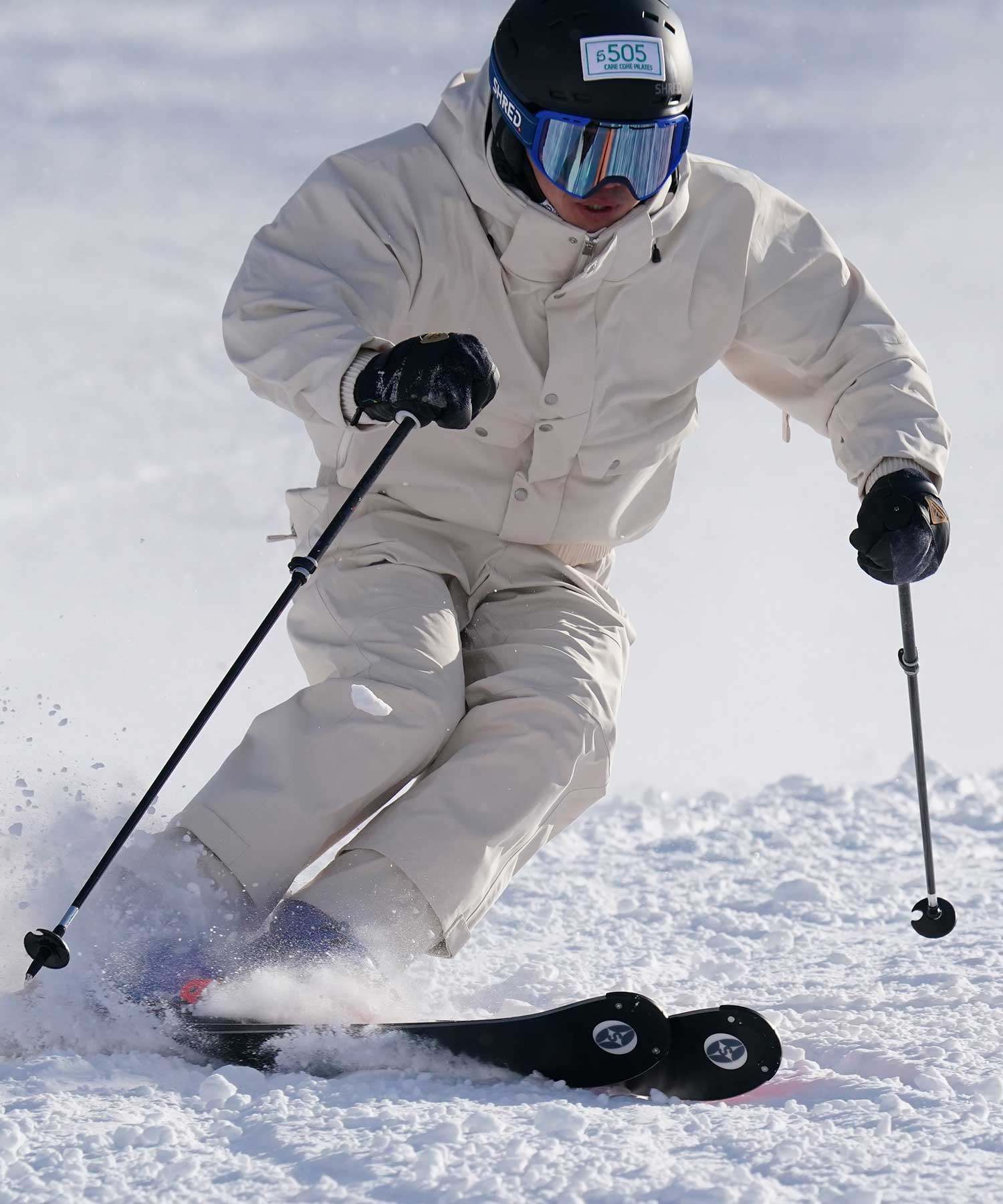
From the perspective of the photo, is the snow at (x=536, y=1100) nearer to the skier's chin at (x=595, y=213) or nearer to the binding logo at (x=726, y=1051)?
the binding logo at (x=726, y=1051)

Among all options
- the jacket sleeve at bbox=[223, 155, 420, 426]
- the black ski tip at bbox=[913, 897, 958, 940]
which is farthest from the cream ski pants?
the black ski tip at bbox=[913, 897, 958, 940]

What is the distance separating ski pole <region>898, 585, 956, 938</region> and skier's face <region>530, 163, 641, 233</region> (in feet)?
3.37

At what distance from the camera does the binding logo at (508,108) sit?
8.75ft

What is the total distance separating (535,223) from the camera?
8.90 ft

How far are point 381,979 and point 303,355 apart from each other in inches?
46.9

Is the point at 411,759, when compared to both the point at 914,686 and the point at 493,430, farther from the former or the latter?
the point at 914,686

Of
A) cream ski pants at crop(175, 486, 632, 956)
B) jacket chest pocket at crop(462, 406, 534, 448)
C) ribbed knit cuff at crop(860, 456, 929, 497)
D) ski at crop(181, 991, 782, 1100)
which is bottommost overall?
ski at crop(181, 991, 782, 1100)

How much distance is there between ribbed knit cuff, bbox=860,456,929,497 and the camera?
2973mm

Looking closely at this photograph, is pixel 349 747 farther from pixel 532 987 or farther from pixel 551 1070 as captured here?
pixel 532 987

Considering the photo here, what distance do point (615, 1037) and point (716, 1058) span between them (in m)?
0.17


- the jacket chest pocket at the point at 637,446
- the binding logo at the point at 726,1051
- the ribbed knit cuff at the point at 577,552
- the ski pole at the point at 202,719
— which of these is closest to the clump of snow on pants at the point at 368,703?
the ski pole at the point at 202,719

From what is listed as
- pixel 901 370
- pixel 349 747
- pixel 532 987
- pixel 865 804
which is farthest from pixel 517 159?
pixel 865 804

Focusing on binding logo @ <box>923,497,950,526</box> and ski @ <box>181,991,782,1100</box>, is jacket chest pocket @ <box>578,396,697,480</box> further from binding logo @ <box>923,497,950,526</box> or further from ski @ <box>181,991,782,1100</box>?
ski @ <box>181,991,782,1100</box>

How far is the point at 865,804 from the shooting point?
18.9 feet
